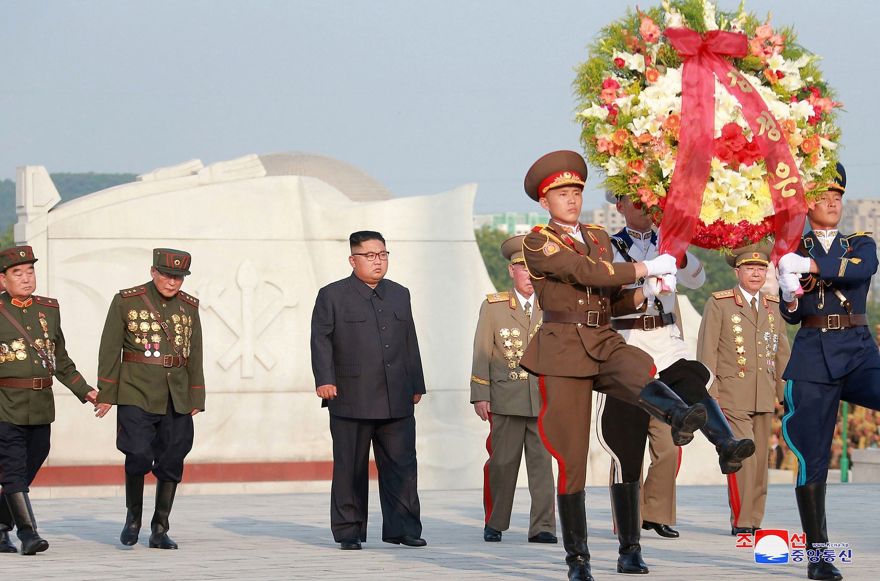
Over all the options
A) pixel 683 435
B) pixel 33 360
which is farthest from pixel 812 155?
pixel 33 360

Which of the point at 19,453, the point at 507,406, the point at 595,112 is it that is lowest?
the point at 19,453

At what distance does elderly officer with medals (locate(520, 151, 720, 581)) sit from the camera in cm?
657

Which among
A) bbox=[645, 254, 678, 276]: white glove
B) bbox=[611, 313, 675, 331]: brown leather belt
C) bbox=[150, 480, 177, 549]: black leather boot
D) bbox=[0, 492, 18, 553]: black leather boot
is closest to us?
bbox=[645, 254, 678, 276]: white glove

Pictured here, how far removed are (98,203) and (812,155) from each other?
474 inches

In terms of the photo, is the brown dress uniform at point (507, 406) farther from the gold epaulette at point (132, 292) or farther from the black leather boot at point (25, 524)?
the black leather boot at point (25, 524)

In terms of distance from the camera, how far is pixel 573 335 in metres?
6.68

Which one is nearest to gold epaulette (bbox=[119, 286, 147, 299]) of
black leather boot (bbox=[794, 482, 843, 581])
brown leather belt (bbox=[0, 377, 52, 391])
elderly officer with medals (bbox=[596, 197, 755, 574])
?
brown leather belt (bbox=[0, 377, 52, 391])

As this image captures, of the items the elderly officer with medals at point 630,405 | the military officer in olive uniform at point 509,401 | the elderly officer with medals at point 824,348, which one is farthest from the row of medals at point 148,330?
the elderly officer with medals at point 824,348

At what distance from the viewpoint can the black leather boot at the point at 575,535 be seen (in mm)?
6543

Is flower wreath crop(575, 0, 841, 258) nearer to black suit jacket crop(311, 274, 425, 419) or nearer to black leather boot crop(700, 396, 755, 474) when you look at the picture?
black leather boot crop(700, 396, 755, 474)

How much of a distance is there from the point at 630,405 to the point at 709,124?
4.61 feet

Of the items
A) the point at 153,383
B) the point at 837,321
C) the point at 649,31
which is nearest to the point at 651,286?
the point at 837,321

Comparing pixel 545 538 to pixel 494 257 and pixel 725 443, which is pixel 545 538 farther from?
pixel 494 257

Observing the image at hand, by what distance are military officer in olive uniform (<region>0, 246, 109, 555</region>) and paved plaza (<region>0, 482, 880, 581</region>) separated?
32 cm
